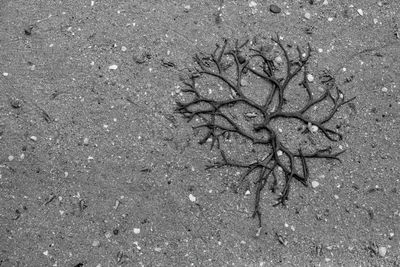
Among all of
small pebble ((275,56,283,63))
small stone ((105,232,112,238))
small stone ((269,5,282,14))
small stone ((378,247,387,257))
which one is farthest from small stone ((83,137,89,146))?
small stone ((378,247,387,257))

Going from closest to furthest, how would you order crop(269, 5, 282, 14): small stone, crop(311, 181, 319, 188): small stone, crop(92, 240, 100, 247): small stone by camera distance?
crop(92, 240, 100, 247): small stone < crop(311, 181, 319, 188): small stone < crop(269, 5, 282, 14): small stone

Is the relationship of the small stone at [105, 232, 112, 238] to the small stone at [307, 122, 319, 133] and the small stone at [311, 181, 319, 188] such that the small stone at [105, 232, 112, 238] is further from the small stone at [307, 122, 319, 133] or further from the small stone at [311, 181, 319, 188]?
the small stone at [307, 122, 319, 133]

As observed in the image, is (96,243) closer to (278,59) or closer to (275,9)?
(278,59)

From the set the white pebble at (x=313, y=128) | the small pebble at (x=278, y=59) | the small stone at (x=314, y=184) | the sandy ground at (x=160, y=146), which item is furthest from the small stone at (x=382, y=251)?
the small pebble at (x=278, y=59)

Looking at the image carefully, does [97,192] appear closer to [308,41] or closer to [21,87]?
[21,87]

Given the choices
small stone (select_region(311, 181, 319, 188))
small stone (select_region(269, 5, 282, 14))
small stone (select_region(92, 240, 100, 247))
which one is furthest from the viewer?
small stone (select_region(269, 5, 282, 14))

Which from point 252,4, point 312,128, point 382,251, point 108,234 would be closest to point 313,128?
point 312,128

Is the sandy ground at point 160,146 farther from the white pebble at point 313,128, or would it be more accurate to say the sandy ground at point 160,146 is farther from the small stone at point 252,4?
the white pebble at point 313,128

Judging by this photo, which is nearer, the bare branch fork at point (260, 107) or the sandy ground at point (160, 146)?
the sandy ground at point (160, 146)
